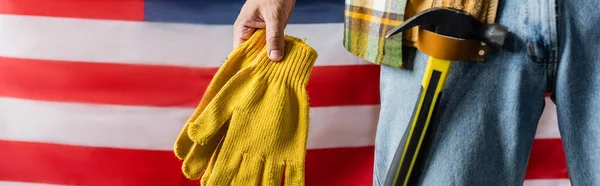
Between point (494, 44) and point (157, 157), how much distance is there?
84 centimetres

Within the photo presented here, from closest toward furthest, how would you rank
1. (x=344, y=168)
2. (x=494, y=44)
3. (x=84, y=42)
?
1. (x=494, y=44)
2. (x=84, y=42)
3. (x=344, y=168)

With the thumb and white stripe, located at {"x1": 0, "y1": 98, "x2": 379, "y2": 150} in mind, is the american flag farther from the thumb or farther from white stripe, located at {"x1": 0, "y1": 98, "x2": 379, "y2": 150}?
the thumb

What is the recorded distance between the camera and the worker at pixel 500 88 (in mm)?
521

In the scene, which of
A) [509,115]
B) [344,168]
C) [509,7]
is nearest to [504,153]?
[509,115]

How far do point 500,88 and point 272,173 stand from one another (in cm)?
28

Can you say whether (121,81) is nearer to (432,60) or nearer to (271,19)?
Answer: (271,19)

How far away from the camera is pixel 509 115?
0.57 meters

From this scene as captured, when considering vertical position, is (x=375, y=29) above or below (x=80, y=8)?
above

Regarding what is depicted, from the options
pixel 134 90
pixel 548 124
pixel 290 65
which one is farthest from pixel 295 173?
pixel 548 124

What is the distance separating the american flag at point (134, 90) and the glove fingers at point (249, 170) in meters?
0.48

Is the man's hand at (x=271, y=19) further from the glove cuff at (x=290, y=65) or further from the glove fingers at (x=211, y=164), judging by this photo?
the glove fingers at (x=211, y=164)

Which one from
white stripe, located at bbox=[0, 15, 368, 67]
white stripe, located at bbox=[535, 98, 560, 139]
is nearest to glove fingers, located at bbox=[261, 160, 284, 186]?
white stripe, located at bbox=[0, 15, 368, 67]

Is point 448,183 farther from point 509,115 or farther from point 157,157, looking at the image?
point 157,157

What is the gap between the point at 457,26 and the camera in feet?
1.78
